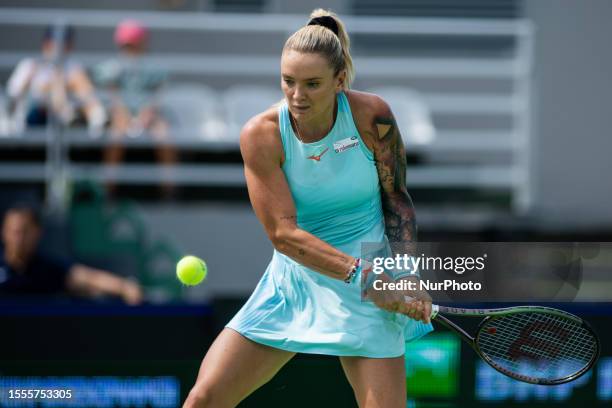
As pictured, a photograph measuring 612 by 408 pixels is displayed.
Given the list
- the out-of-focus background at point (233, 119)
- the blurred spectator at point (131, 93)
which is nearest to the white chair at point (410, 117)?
the out-of-focus background at point (233, 119)

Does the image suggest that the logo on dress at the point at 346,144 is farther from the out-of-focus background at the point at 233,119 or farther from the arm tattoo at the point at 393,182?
the out-of-focus background at the point at 233,119

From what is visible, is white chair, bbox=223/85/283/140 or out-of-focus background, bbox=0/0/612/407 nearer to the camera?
out-of-focus background, bbox=0/0/612/407

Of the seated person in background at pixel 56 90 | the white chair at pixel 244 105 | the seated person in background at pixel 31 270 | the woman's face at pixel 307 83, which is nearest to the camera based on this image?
the woman's face at pixel 307 83

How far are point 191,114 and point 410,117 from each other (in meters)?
1.56

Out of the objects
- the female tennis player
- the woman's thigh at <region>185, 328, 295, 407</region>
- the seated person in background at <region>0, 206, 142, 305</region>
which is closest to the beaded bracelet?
the female tennis player

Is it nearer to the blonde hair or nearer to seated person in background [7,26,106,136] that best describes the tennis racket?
the blonde hair

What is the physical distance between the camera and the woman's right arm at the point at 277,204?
3385mm

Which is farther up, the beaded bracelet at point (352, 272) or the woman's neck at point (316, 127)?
the woman's neck at point (316, 127)

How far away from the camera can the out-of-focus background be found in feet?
24.9

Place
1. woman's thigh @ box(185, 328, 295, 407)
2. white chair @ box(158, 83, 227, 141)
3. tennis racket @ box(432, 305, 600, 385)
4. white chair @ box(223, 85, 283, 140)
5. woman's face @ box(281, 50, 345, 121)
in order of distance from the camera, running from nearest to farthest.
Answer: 1. woman's face @ box(281, 50, 345, 121)
2. woman's thigh @ box(185, 328, 295, 407)
3. tennis racket @ box(432, 305, 600, 385)
4. white chair @ box(158, 83, 227, 141)
5. white chair @ box(223, 85, 283, 140)

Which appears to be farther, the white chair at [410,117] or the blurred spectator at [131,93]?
the white chair at [410,117]

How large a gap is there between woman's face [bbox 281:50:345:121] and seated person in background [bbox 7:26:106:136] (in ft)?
14.4

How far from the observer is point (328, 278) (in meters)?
3.54

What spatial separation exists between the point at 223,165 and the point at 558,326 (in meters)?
4.67
